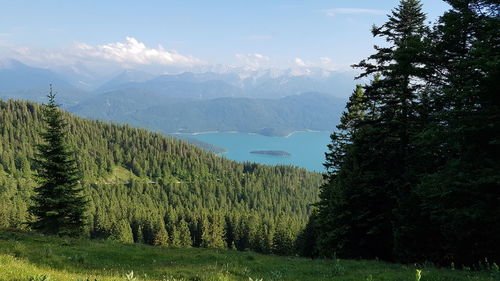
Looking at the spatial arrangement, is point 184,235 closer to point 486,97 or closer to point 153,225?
point 153,225

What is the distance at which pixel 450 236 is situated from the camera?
17578mm

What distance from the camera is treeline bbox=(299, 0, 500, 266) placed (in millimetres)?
14906

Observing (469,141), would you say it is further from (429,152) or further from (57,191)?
(57,191)

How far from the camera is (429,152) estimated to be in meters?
18.9

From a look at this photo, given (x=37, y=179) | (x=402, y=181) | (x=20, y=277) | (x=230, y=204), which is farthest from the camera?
(x=230, y=204)

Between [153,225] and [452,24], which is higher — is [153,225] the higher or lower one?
the lower one

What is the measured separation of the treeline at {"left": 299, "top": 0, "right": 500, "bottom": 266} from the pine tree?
80.9 ft

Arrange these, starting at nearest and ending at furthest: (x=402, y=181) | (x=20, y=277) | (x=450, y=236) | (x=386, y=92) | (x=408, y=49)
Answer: (x=20, y=277), (x=450, y=236), (x=408, y=49), (x=402, y=181), (x=386, y=92)

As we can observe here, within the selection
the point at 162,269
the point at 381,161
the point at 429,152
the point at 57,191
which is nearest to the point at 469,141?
the point at 429,152

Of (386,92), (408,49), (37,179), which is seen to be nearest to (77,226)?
(37,179)

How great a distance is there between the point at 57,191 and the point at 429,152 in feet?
110

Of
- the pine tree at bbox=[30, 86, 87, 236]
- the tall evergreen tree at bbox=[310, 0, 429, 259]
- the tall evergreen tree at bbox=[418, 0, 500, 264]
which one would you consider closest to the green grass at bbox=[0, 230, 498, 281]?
the tall evergreen tree at bbox=[418, 0, 500, 264]

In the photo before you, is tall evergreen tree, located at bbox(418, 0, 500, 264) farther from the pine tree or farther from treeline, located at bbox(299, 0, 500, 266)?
the pine tree

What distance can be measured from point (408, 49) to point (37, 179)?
35.0 metres
